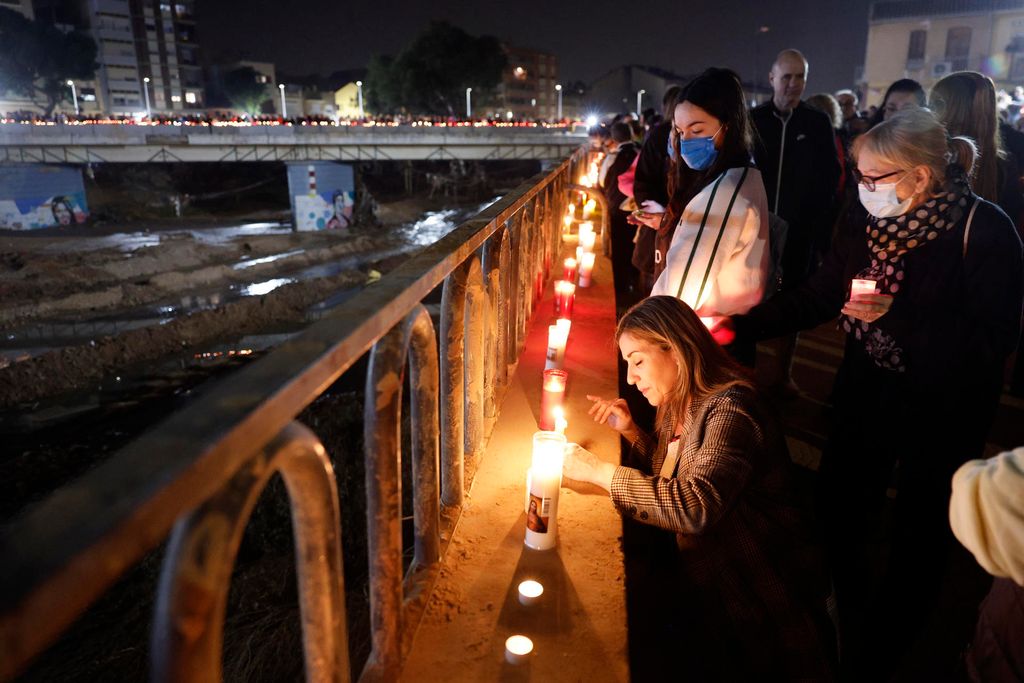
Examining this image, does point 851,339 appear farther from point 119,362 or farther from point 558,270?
point 119,362

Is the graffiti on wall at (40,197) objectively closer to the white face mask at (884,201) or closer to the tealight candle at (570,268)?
the tealight candle at (570,268)

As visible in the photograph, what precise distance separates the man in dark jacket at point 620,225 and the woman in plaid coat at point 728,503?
16.1ft

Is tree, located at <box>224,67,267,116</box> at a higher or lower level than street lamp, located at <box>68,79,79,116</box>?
higher

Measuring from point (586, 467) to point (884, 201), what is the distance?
1539 millimetres

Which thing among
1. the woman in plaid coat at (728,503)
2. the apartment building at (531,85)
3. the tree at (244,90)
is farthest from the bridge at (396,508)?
the apartment building at (531,85)

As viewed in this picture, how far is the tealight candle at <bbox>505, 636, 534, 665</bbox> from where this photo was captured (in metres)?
1.98

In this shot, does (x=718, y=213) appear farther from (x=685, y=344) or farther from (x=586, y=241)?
Answer: (x=586, y=241)

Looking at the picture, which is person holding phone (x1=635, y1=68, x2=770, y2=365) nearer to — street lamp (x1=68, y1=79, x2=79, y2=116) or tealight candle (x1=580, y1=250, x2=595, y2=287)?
tealight candle (x1=580, y1=250, x2=595, y2=287)

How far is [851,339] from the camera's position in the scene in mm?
2961

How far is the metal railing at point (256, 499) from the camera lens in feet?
1.90

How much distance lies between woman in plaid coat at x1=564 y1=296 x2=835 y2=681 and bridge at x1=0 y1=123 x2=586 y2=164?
126 ft

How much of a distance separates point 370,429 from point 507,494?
4.78ft

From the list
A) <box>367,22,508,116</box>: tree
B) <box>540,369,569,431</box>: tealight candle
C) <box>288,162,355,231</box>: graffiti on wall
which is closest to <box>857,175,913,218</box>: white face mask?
<box>540,369,569,431</box>: tealight candle

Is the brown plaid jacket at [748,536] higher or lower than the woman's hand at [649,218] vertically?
Answer: lower
